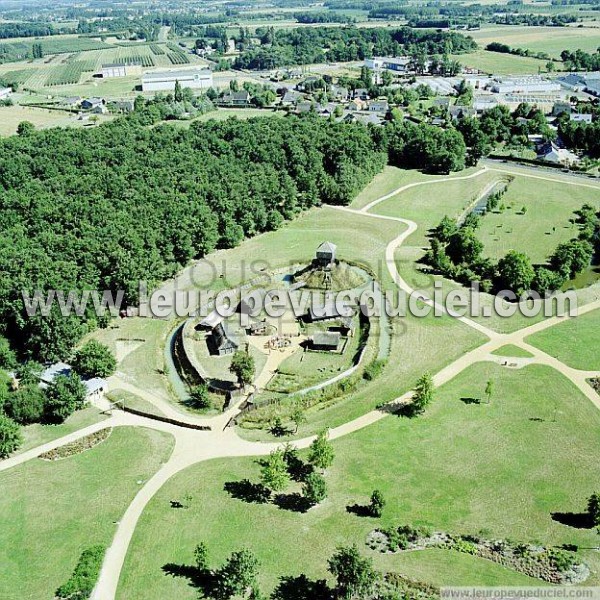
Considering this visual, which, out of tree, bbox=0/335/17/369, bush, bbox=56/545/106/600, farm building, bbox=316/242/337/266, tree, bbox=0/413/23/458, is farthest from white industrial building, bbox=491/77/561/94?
bush, bbox=56/545/106/600

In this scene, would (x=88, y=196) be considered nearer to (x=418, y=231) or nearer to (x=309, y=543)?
(x=418, y=231)

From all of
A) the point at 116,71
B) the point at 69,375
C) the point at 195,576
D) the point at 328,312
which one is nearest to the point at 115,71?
the point at 116,71

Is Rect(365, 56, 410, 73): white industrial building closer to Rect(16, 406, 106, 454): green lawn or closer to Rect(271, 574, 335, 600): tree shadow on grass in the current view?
Rect(16, 406, 106, 454): green lawn

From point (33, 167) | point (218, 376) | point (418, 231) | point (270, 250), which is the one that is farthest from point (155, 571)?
point (33, 167)

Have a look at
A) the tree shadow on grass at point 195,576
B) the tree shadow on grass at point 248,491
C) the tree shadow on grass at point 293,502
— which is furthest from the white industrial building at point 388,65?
the tree shadow on grass at point 195,576

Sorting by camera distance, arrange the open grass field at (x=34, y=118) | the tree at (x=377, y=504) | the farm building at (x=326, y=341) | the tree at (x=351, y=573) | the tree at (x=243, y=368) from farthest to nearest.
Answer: the open grass field at (x=34, y=118)
the farm building at (x=326, y=341)
the tree at (x=243, y=368)
the tree at (x=377, y=504)
the tree at (x=351, y=573)

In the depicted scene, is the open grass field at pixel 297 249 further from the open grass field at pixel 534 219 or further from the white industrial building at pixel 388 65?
the white industrial building at pixel 388 65
